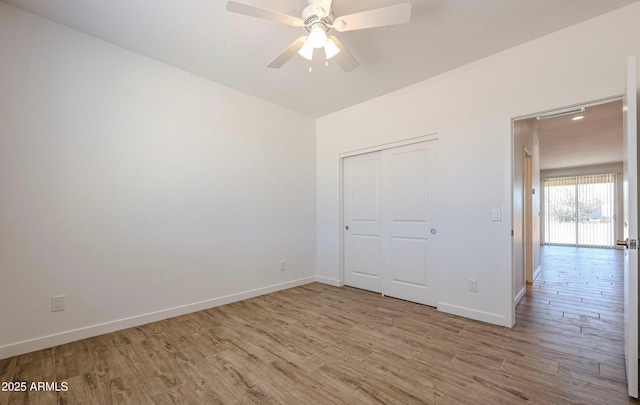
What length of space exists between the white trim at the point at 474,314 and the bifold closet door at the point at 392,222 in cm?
18

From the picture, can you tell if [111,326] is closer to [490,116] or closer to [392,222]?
[392,222]

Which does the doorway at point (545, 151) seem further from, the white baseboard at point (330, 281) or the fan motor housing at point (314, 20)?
the white baseboard at point (330, 281)

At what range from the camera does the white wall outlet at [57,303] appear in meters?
2.28

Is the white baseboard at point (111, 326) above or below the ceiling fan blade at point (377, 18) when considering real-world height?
below

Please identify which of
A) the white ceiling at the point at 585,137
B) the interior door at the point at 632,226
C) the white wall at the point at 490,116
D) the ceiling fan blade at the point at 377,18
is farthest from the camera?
the white ceiling at the point at 585,137

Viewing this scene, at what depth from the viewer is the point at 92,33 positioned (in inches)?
96.3

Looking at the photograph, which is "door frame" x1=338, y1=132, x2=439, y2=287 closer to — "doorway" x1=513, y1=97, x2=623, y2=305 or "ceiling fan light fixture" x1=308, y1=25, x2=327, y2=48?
"doorway" x1=513, y1=97, x2=623, y2=305

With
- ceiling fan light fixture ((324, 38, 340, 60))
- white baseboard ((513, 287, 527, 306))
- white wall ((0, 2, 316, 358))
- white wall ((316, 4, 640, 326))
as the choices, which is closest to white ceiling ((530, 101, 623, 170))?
white wall ((316, 4, 640, 326))

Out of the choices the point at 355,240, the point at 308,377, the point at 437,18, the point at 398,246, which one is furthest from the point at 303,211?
the point at 437,18

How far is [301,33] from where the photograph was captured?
242 cm

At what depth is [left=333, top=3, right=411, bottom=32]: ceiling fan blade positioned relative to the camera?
5.53ft

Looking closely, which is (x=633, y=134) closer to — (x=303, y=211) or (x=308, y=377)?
(x=308, y=377)

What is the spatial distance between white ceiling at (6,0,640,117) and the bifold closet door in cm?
103

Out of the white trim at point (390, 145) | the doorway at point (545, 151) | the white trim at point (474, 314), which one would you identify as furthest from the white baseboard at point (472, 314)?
the white trim at point (390, 145)
